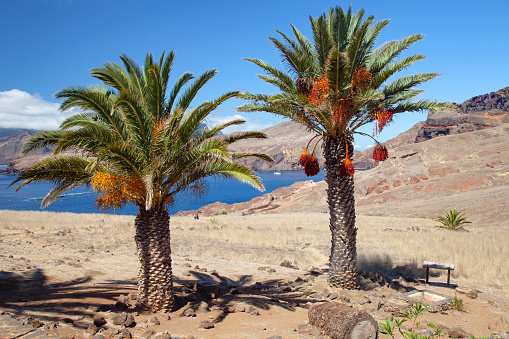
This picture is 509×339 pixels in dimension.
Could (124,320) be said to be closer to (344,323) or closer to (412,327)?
(344,323)

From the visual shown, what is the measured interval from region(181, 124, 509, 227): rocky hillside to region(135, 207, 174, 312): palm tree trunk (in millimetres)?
24039

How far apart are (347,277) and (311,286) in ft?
3.55

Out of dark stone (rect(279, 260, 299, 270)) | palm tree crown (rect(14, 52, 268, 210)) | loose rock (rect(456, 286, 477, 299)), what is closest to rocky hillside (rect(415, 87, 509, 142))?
dark stone (rect(279, 260, 299, 270))

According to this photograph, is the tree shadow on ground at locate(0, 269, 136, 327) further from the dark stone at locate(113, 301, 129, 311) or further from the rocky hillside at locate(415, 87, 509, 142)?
the rocky hillside at locate(415, 87, 509, 142)

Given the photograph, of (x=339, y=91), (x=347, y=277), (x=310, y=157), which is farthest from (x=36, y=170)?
(x=347, y=277)

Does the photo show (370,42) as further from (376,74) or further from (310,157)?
(310,157)

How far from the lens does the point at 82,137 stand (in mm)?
6879

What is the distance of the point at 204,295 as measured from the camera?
928 centimetres

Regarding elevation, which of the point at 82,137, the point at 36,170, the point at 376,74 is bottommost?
the point at 36,170

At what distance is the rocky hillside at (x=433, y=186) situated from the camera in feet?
98.4

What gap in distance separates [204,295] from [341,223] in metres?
4.30

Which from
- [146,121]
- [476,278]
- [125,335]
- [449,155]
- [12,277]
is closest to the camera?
[125,335]

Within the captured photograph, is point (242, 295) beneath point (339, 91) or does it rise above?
beneath

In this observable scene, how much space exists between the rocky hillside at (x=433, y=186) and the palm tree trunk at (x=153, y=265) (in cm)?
2404
